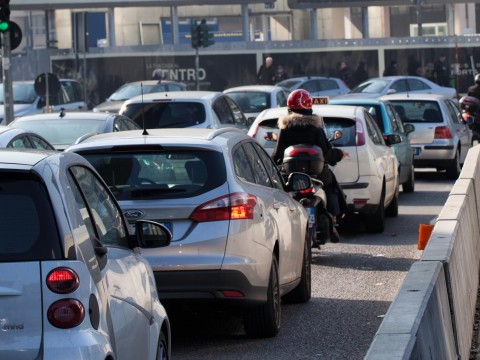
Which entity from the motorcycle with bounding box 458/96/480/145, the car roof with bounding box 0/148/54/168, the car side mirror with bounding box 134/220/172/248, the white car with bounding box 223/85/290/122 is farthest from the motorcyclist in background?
the white car with bounding box 223/85/290/122

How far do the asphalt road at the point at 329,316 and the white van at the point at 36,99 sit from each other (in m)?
17.8

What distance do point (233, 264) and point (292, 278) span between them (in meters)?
1.50

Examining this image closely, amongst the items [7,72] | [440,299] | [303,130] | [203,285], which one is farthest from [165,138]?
[7,72]

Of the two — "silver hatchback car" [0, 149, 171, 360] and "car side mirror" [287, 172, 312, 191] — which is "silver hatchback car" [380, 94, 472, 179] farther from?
"silver hatchback car" [0, 149, 171, 360]

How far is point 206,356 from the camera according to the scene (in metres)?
8.77

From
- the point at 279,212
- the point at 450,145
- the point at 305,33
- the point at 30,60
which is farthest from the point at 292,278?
the point at 305,33

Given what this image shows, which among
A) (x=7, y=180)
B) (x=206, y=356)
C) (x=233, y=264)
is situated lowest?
(x=206, y=356)

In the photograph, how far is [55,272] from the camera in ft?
16.4

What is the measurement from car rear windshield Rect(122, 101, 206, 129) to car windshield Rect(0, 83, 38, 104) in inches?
562

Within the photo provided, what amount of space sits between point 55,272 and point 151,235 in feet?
5.08

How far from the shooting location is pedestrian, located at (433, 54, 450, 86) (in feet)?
152

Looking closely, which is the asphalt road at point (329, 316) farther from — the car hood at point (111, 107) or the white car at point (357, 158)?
the car hood at point (111, 107)

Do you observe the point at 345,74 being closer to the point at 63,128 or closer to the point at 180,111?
the point at 180,111

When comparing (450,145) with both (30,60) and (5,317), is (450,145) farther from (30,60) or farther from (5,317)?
(30,60)
